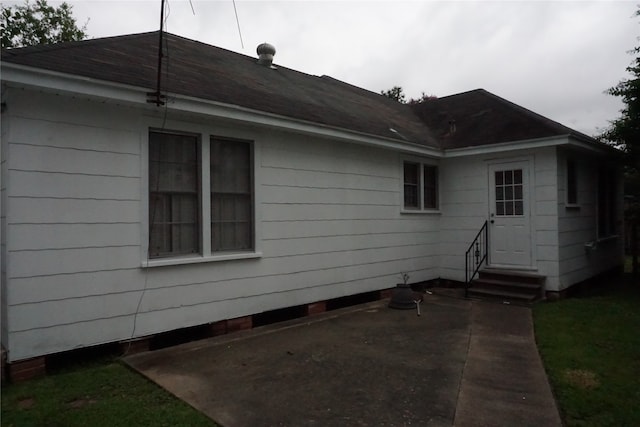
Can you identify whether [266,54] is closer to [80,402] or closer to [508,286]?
[508,286]

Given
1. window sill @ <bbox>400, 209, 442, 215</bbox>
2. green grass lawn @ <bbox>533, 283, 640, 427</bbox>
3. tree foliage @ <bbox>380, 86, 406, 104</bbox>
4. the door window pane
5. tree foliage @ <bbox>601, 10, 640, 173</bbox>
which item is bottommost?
green grass lawn @ <bbox>533, 283, 640, 427</bbox>

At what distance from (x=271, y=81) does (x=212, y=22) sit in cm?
266

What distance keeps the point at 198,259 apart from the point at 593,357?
15.2 feet

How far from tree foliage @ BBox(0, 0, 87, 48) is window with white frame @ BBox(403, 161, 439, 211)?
2106 cm

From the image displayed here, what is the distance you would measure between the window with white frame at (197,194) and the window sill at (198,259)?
10cm

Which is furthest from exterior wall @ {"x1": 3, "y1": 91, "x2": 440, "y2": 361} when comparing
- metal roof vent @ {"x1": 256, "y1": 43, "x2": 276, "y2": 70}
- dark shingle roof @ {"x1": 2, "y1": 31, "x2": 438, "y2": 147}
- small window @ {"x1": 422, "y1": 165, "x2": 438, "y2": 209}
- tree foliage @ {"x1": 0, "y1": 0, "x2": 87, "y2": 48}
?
tree foliage @ {"x1": 0, "y1": 0, "x2": 87, "y2": 48}

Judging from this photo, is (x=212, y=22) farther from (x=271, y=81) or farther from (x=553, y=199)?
(x=553, y=199)

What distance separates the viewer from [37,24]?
20469mm

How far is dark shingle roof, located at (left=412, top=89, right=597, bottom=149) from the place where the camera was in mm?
7762

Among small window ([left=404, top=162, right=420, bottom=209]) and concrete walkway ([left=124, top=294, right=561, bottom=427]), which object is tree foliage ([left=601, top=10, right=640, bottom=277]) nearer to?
small window ([left=404, top=162, right=420, bottom=209])

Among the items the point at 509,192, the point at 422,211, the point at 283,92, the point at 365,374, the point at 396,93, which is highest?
the point at 396,93

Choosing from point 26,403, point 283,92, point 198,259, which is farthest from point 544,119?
point 26,403

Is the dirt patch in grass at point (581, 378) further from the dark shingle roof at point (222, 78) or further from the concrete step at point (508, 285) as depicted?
the dark shingle roof at point (222, 78)

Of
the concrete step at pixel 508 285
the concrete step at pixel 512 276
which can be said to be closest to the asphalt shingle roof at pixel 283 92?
the concrete step at pixel 512 276
